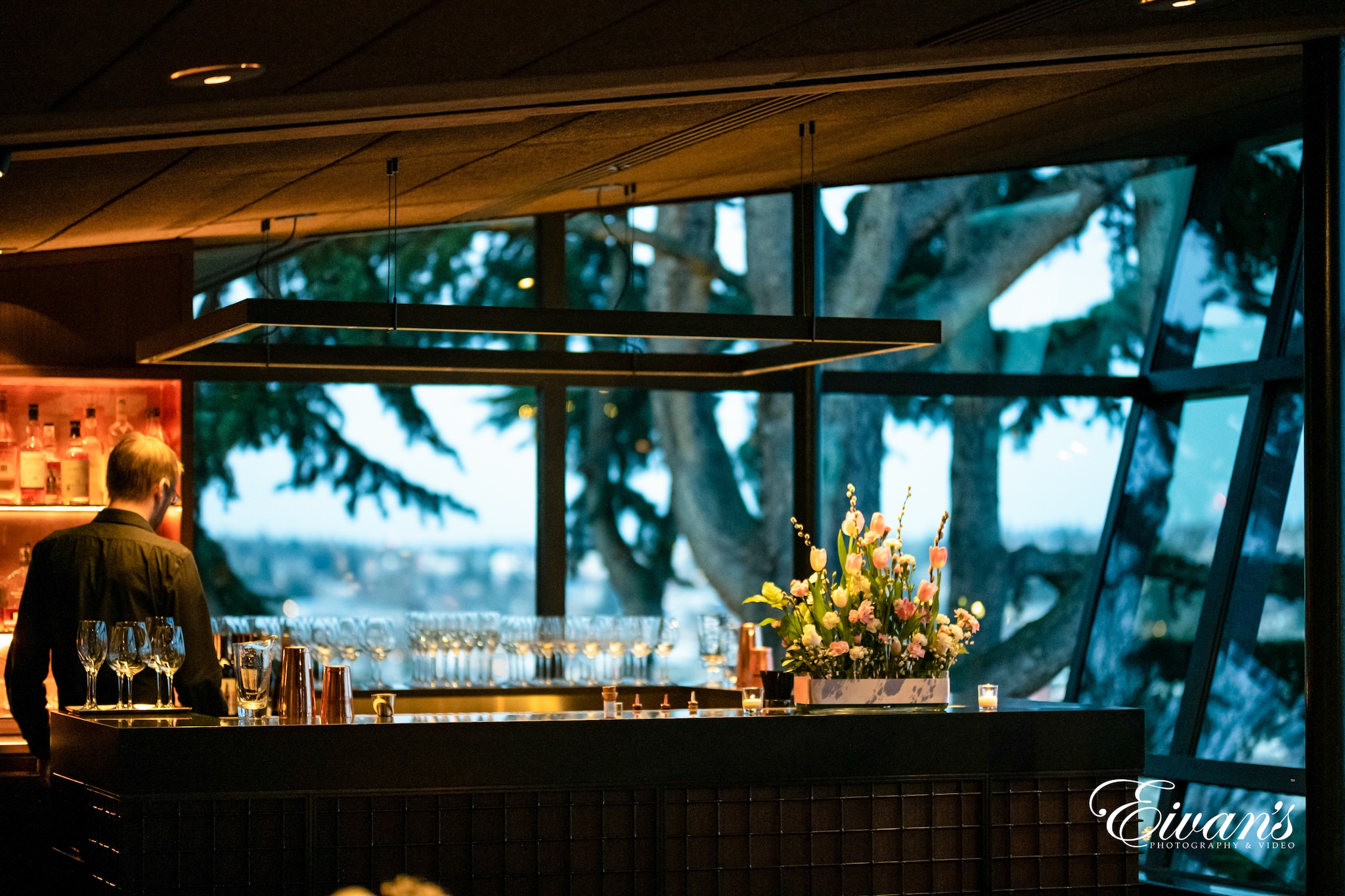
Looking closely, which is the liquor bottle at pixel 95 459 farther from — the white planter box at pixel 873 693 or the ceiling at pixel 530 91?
the white planter box at pixel 873 693

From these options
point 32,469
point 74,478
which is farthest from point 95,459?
point 32,469

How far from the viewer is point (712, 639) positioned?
570 centimetres

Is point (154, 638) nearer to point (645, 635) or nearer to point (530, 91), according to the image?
point (530, 91)

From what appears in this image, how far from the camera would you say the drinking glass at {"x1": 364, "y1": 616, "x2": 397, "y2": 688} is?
581 cm

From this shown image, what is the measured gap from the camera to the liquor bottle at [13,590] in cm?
598

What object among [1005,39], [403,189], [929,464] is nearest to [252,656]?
[403,189]

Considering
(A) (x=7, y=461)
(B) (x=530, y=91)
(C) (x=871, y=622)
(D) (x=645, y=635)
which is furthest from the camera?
(A) (x=7, y=461)

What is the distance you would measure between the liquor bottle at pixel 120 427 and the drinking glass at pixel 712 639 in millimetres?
2440

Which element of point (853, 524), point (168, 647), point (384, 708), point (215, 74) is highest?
point (215, 74)

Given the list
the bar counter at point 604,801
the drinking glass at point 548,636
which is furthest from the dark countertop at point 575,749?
the drinking glass at point 548,636

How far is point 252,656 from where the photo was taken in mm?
4043

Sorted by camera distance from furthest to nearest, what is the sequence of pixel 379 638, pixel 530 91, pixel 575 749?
pixel 379 638 < pixel 575 749 < pixel 530 91

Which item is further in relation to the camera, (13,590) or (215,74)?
(13,590)

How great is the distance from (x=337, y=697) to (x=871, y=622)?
1.45 metres
